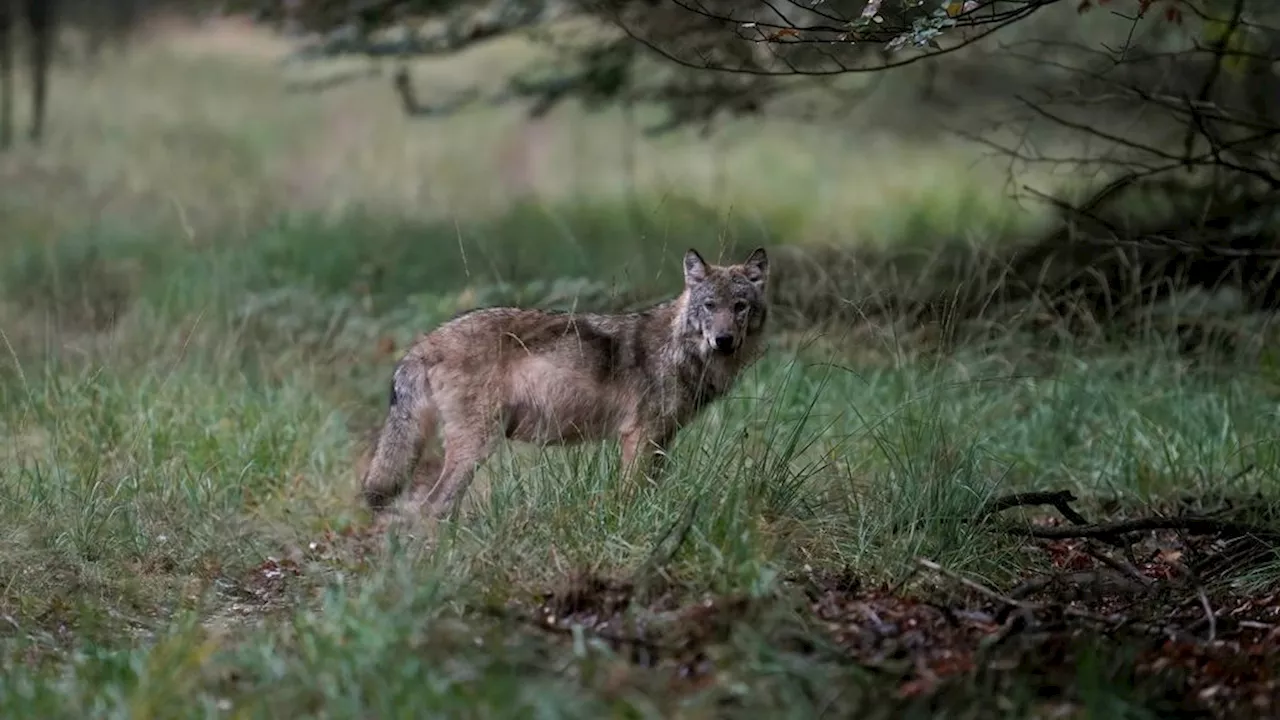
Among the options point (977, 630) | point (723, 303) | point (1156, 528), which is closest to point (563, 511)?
point (977, 630)

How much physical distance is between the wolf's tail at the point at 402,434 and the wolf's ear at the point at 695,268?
54.4 inches

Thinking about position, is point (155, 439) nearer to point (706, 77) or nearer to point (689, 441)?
point (689, 441)

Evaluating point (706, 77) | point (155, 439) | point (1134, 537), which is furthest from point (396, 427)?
point (706, 77)

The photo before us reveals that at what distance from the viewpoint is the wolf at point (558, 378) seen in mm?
7855

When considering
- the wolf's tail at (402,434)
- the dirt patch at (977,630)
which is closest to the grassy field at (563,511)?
the dirt patch at (977,630)

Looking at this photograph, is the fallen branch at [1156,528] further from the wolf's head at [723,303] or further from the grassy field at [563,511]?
the wolf's head at [723,303]

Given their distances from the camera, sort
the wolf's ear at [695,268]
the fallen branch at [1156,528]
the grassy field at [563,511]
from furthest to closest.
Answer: the wolf's ear at [695,268], the fallen branch at [1156,528], the grassy field at [563,511]

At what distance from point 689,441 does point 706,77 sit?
251 inches

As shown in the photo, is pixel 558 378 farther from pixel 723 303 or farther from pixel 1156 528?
pixel 1156 528

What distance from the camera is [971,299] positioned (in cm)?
1096

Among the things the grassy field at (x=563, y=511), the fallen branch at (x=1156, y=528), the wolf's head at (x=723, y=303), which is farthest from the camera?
the wolf's head at (x=723, y=303)

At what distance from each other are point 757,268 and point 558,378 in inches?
43.8

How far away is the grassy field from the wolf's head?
12.3 inches

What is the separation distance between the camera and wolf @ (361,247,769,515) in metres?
7.86
